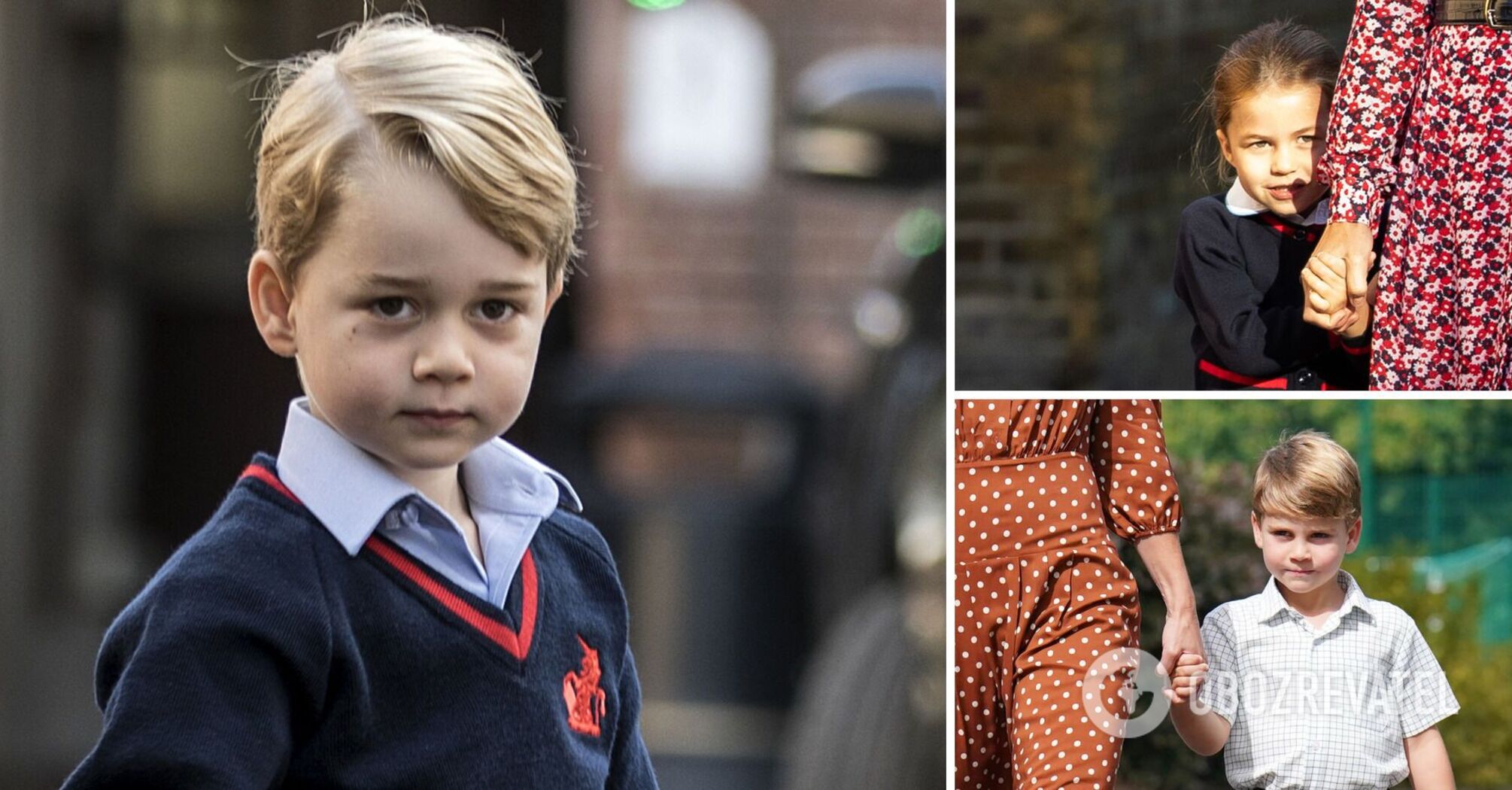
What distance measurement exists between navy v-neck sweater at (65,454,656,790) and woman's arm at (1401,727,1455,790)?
2.19 feet

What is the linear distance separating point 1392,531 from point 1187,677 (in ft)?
0.57

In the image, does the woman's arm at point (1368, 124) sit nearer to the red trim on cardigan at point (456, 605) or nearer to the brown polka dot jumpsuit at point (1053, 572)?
the brown polka dot jumpsuit at point (1053, 572)

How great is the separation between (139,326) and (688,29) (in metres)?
1.28

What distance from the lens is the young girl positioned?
132 centimetres

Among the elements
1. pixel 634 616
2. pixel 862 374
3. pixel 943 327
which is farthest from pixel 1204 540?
pixel 634 616

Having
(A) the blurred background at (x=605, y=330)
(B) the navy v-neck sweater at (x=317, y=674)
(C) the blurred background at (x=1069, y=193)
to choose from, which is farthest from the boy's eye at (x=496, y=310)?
(A) the blurred background at (x=605, y=330)

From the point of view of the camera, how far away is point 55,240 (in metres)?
3.63

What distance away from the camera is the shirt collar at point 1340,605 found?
52.7 inches

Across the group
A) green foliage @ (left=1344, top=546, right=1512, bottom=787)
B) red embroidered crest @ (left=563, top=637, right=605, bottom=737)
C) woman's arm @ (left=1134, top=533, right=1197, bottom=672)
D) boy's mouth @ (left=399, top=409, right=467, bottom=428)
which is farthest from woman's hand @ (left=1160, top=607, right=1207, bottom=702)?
boy's mouth @ (left=399, top=409, right=467, bottom=428)

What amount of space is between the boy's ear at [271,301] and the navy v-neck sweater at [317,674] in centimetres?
6

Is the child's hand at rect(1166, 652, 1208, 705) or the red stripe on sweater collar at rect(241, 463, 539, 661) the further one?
the child's hand at rect(1166, 652, 1208, 705)

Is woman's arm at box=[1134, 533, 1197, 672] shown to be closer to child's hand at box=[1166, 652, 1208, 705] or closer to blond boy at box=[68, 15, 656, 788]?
child's hand at box=[1166, 652, 1208, 705]

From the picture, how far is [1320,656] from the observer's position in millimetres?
1332

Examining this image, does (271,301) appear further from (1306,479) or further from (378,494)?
(1306,479)
